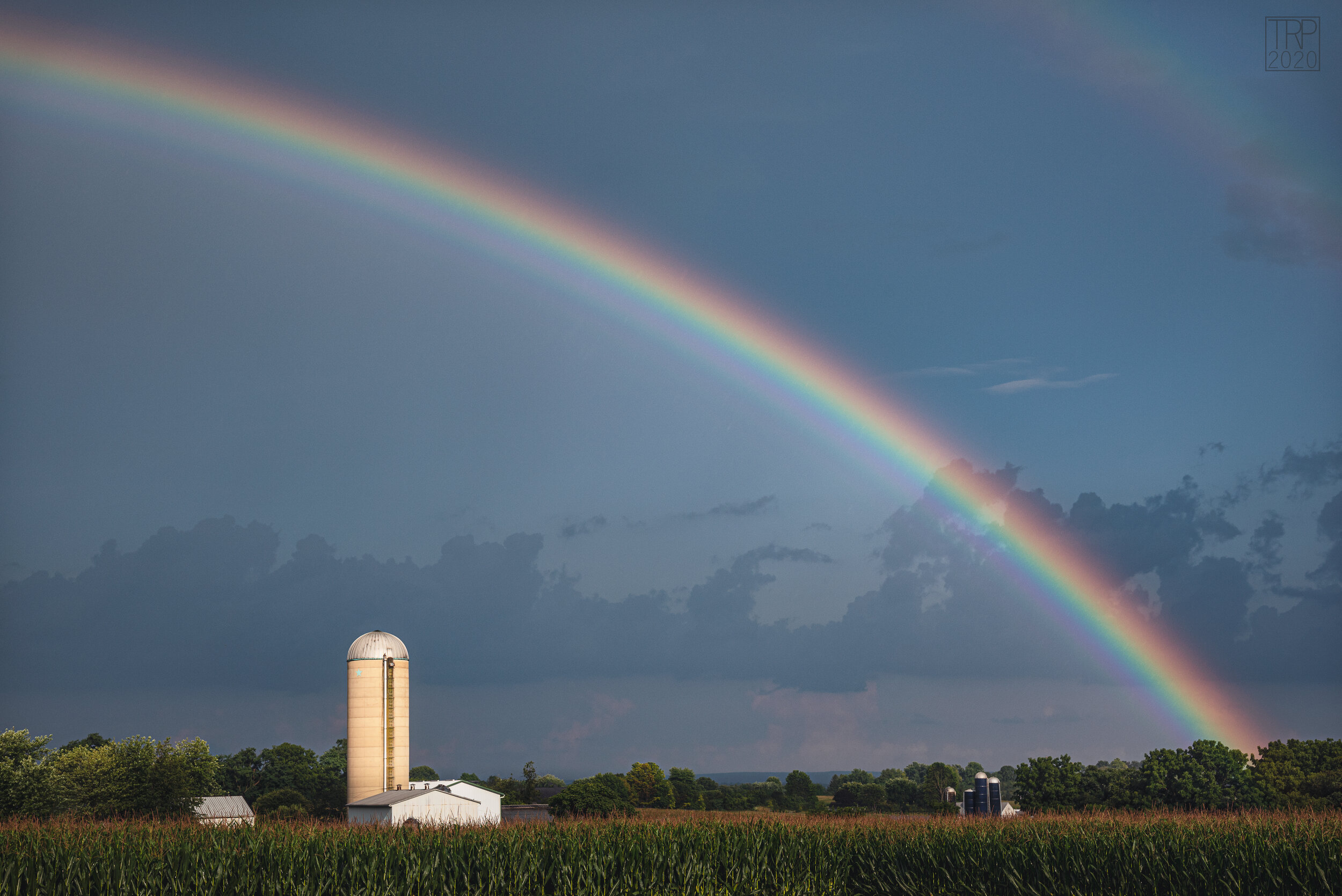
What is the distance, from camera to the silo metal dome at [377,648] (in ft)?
236

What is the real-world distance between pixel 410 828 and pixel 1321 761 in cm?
7959

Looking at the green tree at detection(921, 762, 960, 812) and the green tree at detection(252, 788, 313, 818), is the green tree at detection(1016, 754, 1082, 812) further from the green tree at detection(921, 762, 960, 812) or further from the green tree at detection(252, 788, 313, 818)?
Answer: the green tree at detection(252, 788, 313, 818)

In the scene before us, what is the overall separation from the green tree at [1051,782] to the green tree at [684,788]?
4273 cm

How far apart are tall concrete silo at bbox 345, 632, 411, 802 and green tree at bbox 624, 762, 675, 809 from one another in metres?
46.9

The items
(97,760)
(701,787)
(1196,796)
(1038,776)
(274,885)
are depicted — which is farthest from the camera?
(701,787)

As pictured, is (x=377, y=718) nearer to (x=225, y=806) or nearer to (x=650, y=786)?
(x=225, y=806)

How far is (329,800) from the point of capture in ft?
375

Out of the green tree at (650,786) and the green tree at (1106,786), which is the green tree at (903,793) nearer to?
→ the green tree at (650,786)

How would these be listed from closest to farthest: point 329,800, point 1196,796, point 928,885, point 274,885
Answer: point 274,885
point 928,885
point 1196,796
point 329,800

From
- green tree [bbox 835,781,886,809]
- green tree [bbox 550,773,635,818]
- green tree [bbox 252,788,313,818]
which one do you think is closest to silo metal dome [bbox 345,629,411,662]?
green tree [bbox 550,773,635,818]

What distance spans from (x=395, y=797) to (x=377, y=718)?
22.1 ft

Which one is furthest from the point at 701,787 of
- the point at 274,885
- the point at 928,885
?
the point at 274,885

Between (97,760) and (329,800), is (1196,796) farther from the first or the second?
(329,800)

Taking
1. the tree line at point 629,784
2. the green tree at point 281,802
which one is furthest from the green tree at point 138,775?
the green tree at point 281,802
